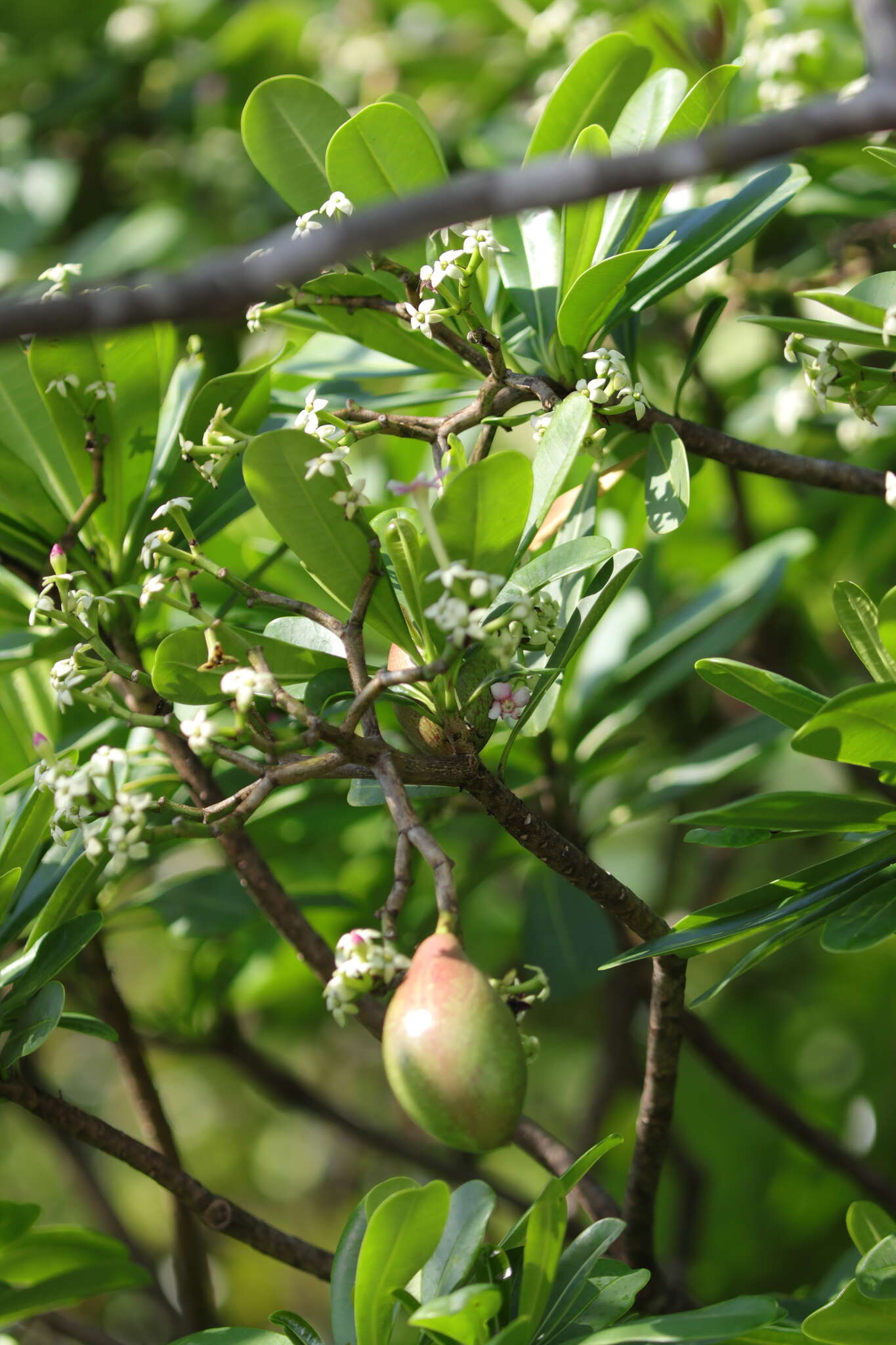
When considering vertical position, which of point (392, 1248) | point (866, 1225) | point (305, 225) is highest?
point (305, 225)

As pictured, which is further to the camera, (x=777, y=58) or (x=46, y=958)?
(x=777, y=58)

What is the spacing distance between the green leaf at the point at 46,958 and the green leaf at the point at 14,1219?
160 millimetres

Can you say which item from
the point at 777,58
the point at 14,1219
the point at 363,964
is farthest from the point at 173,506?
the point at 777,58

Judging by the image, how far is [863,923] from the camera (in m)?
0.78

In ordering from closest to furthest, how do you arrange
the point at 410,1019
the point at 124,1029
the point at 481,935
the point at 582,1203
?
the point at 410,1019 < the point at 582,1203 < the point at 124,1029 < the point at 481,935

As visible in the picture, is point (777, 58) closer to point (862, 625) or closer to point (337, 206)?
point (337, 206)

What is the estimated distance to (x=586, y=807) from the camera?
179cm

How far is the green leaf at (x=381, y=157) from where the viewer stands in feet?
3.00

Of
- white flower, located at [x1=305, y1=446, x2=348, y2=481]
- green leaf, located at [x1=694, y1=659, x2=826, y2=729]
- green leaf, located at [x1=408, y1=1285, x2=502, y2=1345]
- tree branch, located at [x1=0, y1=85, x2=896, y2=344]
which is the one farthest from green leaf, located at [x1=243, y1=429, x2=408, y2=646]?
green leaf, located at [x1=408, y1=1285, x2=502, y2=1345]

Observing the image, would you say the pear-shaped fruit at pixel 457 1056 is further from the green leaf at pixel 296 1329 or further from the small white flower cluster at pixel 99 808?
the green leaf at pixel 296 1329

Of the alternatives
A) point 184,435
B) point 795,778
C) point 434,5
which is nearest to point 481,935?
point 795,778

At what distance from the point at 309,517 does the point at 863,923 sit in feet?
1.49

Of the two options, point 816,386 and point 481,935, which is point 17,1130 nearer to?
point 481,935

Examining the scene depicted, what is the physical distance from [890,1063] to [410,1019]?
5.91 feet
